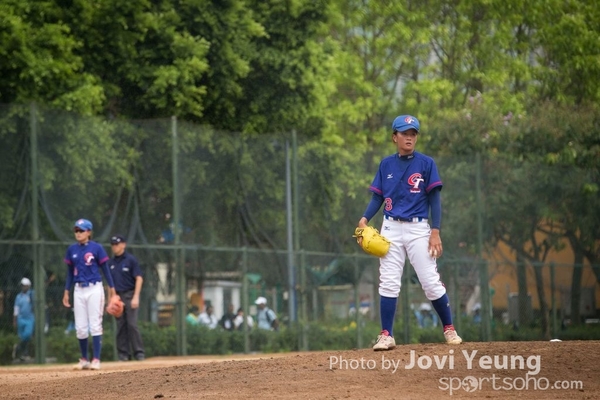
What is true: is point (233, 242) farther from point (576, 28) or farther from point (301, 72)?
point (576, 28)

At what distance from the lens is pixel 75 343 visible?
62.1 ft

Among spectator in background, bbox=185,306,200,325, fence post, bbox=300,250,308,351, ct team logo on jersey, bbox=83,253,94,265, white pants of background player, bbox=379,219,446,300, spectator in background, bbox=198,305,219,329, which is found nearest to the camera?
white pants of background player, bbox=379,219,446,300

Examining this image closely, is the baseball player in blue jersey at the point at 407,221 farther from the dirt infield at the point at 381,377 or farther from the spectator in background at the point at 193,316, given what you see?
the spectator in background at the point at 193,316

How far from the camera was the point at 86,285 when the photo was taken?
602 inches

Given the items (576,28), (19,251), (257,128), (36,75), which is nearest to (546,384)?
(19,251)

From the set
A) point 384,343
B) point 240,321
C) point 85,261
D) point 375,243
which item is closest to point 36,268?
point 85,261

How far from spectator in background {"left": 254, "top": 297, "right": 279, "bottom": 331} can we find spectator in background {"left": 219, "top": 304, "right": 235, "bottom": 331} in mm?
487

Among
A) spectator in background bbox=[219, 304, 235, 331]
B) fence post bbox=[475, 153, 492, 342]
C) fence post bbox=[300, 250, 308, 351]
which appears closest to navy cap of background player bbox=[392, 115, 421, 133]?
spectator in background bbox=[219, 304, 235, 331]

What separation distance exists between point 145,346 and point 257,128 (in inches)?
333

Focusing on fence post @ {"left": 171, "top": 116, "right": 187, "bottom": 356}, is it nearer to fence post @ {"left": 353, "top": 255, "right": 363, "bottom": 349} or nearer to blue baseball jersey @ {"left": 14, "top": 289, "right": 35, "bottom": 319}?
Result: blue baseball jersey @ {"left": 14, "top": 289, "right": 35, "bottom": 319}

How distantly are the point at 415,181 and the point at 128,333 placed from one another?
28.5 feet

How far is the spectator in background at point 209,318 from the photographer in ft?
70.6

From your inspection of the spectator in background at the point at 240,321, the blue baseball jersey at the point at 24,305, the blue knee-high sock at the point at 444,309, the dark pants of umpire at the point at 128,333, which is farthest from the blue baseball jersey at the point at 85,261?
the spectator in background at the point at 240,321

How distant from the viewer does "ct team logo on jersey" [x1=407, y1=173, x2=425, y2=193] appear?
10766mm
